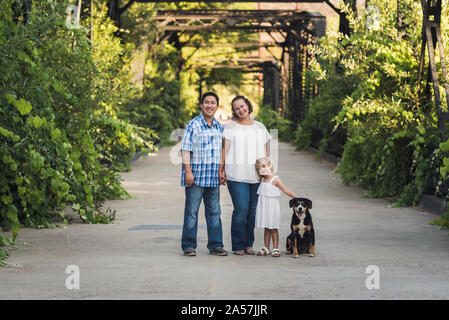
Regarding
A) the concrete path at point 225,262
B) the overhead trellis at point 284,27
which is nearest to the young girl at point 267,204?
the concrete path at point 225,262

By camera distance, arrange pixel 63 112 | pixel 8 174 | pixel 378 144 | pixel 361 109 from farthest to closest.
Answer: pixel 378 144, pixel 361 109, pixel 63 112, pixel 8 174

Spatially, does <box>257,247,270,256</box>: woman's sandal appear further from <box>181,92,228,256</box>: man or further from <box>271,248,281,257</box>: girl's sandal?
<box>181,92,228,256</box>: man

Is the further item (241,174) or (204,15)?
(204,15)

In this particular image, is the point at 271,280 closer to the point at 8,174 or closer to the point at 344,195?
the point at 8,174

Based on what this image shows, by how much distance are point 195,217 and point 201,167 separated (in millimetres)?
535

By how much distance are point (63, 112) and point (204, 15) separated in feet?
78.3

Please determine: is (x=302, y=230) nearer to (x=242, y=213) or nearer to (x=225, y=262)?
(x=242, y=213)

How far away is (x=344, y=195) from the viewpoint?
48.2ft

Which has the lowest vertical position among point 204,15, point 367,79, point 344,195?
point 344,195

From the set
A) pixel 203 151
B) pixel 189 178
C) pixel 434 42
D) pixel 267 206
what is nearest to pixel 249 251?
A: pixel 267 206

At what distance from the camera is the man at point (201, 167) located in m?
8.42

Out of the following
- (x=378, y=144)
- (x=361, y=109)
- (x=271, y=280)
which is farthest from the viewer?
(x=378, y=144)
